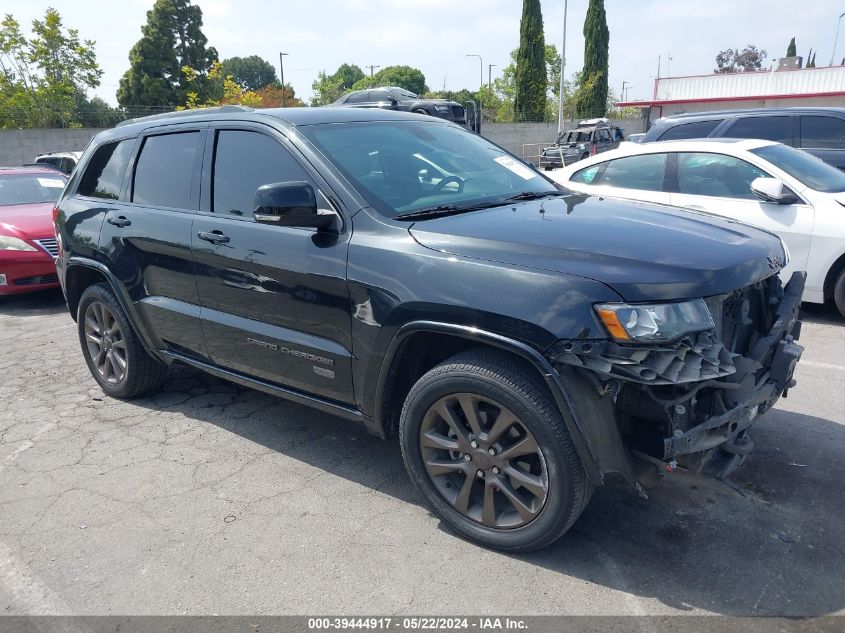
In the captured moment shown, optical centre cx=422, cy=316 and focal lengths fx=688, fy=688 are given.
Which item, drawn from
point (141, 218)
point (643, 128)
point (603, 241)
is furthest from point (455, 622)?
point (643, 128)

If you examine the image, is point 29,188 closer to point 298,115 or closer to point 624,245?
point 298,115

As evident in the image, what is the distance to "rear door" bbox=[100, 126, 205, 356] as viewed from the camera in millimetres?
3979

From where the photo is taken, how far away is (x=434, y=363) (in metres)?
3.15

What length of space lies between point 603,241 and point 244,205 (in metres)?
1.93

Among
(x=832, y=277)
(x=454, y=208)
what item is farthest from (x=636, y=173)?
(x=454, y=208)

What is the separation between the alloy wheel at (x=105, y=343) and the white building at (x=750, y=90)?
31487 millimetres

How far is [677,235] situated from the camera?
116 inches

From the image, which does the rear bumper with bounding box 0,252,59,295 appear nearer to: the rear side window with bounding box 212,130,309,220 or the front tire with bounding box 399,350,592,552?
the rear side window with bounding box 212,130,309,220

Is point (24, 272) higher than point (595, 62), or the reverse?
point (595, 62)

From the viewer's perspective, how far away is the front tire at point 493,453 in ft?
8.66

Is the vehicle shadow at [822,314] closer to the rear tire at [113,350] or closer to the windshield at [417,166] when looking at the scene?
the windshield at [417,166]

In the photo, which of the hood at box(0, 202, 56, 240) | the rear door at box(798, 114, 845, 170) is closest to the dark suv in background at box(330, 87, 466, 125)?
the rear door at box(798, 114, 845, 170)

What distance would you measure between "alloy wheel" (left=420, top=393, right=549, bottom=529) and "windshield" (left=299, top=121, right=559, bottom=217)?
3.28 feet

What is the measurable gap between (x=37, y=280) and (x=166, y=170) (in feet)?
14.8
